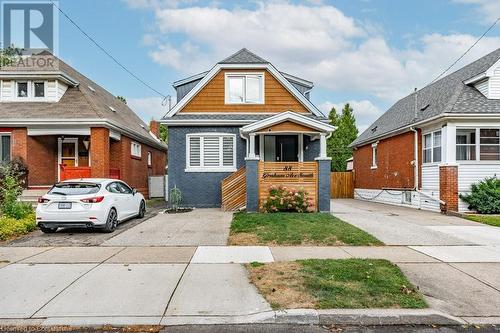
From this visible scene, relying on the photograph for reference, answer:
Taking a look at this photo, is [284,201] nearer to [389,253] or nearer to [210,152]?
[210,152]


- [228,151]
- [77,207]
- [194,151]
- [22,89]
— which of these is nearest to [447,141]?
[228,151]

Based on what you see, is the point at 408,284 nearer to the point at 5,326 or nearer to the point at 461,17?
the point at 5,326

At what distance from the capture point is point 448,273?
6410mm

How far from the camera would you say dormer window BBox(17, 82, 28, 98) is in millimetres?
17828

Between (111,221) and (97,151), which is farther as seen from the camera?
(97,151)

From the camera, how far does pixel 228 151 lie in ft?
54.0

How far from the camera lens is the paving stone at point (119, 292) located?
4652 millimetres

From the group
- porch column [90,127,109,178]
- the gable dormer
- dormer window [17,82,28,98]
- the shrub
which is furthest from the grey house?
dormer window [17,82,28,98]

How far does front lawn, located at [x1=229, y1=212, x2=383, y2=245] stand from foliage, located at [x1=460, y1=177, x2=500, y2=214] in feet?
23.4

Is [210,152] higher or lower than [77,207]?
higher

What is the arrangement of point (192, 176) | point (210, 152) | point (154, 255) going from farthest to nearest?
point (210, 152)
point (192, 176)
point (154, 255)

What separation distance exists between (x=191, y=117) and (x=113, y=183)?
19.0ft

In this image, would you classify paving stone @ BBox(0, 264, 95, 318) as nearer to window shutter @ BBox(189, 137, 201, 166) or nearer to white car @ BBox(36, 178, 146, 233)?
white car @ BBox(36, 178, 146, 233)

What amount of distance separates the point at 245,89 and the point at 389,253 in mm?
11110
